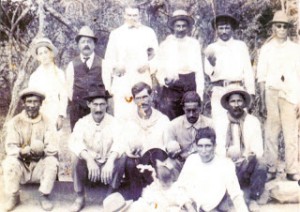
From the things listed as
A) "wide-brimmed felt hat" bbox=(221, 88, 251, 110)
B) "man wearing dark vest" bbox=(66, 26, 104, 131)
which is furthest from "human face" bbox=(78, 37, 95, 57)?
"wide-brimmed felt hat" bbox=(221, 88, 251, 110)

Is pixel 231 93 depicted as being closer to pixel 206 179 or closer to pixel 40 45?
pixel 206 179

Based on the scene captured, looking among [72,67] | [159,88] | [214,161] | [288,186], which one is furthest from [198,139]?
[72,67]

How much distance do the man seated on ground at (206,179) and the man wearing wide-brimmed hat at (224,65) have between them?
0.33 feet

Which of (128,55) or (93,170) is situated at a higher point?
(128,55)

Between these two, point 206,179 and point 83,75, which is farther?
point 83,75

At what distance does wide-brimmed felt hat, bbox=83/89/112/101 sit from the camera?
3.66 meters

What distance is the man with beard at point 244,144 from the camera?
3.64m

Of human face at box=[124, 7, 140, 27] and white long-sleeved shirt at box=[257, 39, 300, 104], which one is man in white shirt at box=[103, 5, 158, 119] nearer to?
human face at box=[124, 7, 140, 27]

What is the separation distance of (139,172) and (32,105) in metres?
0.83

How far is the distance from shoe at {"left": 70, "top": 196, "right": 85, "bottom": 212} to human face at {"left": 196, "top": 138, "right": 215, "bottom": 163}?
32.3 inches

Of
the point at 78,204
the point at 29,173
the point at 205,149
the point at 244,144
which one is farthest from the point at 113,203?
the point at 244,144

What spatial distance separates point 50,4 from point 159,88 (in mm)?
930

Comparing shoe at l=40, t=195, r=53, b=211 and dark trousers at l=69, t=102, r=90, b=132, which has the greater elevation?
dark trousers at l=69, t=102, r=90, b=132

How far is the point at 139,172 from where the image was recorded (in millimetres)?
3652
